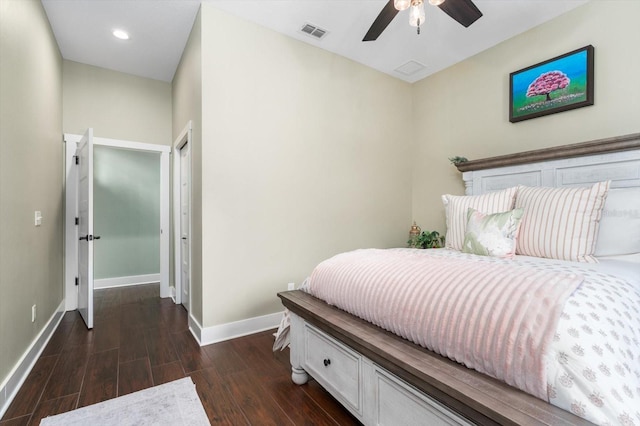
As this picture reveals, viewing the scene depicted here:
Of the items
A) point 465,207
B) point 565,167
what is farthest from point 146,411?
point 565,167

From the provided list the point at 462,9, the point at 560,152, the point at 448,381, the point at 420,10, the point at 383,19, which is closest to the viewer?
the point at 448,381

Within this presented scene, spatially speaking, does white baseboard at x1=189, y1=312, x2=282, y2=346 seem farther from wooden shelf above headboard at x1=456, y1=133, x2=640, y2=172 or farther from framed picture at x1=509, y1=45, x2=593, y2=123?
framed picture at x1=509, y1=45, x2=593, y2=123

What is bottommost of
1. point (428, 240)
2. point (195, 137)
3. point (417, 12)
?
point (428, 240)

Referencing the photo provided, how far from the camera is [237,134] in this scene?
2.92 m

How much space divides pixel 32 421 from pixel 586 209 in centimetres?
362

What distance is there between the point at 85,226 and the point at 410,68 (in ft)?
13.6

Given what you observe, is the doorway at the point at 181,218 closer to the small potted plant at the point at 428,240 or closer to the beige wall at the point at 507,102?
the small potted plant at the point at 428,240

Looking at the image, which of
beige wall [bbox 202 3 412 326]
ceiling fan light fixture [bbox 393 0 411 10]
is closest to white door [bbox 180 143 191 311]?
beige wall [bbox 202 3 412 326]

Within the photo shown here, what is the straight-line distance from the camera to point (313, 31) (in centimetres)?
316

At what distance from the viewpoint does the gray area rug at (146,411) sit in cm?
167

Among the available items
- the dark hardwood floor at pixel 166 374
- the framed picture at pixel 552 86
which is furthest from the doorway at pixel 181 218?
the framed picture at pixel 552 86

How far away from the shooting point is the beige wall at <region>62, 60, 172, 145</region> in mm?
3732

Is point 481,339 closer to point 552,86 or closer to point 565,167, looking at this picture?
point 565,167

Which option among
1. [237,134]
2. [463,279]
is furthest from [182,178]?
[463,279]
